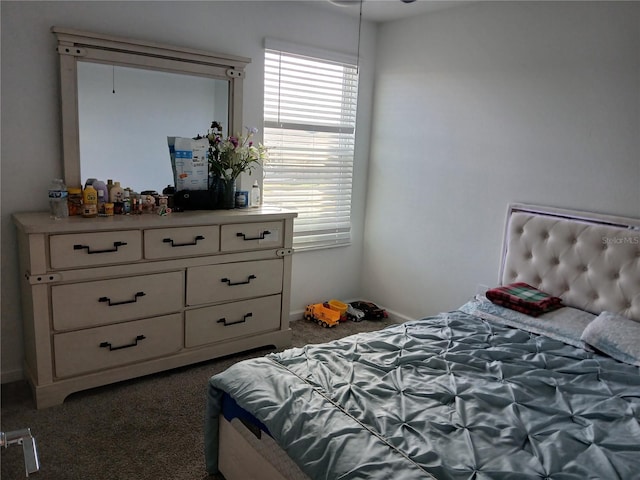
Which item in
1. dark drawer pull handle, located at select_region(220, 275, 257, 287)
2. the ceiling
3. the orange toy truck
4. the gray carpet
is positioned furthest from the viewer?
the orange toy truck

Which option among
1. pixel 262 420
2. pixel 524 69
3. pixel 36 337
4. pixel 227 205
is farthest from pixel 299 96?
pixel 262 420

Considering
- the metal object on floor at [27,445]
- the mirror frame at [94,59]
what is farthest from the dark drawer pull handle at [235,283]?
the metal object on floor at [27,445]

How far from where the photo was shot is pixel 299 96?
3.69m

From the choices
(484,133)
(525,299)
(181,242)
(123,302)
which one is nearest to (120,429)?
(123,302)

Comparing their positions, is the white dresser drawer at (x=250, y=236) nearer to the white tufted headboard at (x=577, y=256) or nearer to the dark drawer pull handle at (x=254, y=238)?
the dark drawer pull handle at (x=254, y=238)

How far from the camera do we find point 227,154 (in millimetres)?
3164

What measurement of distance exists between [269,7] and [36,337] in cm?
258

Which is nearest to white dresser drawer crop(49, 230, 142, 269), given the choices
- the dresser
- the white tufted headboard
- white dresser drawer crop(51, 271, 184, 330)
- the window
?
the dresser

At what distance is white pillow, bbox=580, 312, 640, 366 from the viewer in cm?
219

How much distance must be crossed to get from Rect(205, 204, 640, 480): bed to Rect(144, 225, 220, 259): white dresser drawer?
101 cm

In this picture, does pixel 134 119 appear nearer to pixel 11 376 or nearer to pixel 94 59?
pixel 94 59

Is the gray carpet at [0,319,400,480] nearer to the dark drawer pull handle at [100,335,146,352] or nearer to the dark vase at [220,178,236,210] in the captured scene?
the dark drawer pull handle at [100,335,146,352]

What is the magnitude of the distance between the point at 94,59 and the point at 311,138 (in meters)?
1.66

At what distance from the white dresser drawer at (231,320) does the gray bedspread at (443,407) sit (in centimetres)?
101
